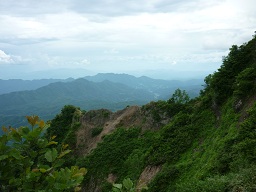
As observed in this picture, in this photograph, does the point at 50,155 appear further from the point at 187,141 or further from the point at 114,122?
the point at 114,122

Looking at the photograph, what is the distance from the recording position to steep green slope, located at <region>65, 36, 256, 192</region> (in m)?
17.5

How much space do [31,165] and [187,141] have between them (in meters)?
26.0

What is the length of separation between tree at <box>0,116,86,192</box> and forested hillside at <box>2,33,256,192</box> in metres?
9.90

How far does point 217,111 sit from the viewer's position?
2939 cm

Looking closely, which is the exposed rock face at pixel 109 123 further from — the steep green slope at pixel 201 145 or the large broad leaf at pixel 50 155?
the large broad leaf at pixel 50 155

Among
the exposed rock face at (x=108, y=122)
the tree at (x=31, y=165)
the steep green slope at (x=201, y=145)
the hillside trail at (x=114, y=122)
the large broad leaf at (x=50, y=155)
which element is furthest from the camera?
the hillside trail at (x=114, y=122)

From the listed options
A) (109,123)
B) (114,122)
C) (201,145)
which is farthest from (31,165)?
(109,123)

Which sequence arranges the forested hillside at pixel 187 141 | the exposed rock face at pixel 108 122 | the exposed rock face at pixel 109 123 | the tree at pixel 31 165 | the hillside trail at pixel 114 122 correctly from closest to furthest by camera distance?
the tree at pixel 31 165
the forested hillside at pixel 187 141
the exposed rock face at pixel 109 123
the exposed rock face at pixel 108 122
the hillside trail at pixel 114 122

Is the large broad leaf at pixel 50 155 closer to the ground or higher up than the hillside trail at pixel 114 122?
higher up

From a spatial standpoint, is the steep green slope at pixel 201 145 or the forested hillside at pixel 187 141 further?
the forested hillside at pixel 187 141

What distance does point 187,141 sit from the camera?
1137 inches

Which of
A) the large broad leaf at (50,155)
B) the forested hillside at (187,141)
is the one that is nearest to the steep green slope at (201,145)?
the forested hillside at (187,141)

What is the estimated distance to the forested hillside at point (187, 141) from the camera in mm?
17750

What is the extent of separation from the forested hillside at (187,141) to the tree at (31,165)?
9.90 meters
